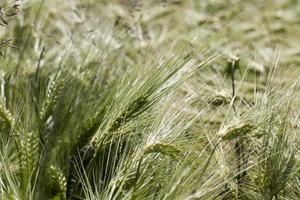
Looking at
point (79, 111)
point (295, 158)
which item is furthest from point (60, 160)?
point (295, 158)

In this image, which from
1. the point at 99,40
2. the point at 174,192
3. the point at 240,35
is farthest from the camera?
the point at 240,35

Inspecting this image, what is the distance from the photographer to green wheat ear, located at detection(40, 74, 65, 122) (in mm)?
1101

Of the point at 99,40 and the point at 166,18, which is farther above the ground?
the point at 99,40

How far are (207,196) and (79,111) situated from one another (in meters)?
0.21

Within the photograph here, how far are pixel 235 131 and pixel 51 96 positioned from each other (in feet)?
0.99

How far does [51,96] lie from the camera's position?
113 centimetres

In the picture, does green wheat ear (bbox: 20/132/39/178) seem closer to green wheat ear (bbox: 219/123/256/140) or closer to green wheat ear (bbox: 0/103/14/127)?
green wheat ear (bbox: 0/103/14/127)

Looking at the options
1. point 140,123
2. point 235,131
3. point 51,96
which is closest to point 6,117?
point 51,96

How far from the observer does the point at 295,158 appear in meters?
1.03

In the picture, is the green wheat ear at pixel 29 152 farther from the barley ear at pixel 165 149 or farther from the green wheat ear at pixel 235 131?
the green wheat ear at pixel 235 131

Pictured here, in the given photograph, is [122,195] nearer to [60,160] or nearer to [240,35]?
[60,160]

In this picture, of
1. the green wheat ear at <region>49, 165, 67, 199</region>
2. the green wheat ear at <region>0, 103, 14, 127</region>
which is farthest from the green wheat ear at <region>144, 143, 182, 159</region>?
the green wheat ear at <region>0, 103, 14, 127</region>

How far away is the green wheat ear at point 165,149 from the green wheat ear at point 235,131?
0.06 meters

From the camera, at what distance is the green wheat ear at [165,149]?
98 cm
